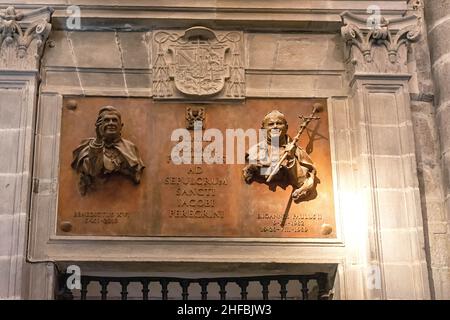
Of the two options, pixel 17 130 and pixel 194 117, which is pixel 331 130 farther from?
pixel 17 130

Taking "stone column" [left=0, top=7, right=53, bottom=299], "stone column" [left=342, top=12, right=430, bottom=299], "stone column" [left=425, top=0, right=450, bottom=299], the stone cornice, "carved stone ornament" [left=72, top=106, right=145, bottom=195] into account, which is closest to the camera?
"stone column" [left=0, top=7, right=53, bottom=299]

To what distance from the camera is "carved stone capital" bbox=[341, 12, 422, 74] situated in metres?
9.52

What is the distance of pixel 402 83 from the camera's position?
9.46m

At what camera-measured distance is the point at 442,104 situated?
31.3 ft

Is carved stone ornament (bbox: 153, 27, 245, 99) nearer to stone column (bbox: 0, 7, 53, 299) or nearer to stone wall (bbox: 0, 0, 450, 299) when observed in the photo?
stone wall (bbox: 0, 0, 450, 299)

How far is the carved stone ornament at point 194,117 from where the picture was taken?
30.7ft

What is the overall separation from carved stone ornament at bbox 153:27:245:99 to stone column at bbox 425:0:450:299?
2.05 meters

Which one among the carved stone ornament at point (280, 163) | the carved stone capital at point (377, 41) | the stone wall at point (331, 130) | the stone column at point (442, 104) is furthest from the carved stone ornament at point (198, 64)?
the stone column at point (442, 104)

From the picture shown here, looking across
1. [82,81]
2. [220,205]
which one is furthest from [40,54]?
[220,205]

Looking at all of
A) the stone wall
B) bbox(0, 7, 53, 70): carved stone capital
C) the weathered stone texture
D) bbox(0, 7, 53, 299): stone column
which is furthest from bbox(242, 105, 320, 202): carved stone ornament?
bbox(0, 7, 53, 70): carved stone capital

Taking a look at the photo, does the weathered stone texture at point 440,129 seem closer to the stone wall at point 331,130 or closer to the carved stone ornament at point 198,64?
the stone wall at point 331,130

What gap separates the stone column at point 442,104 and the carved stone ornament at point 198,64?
205 centimetres

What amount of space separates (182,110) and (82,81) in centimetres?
107
